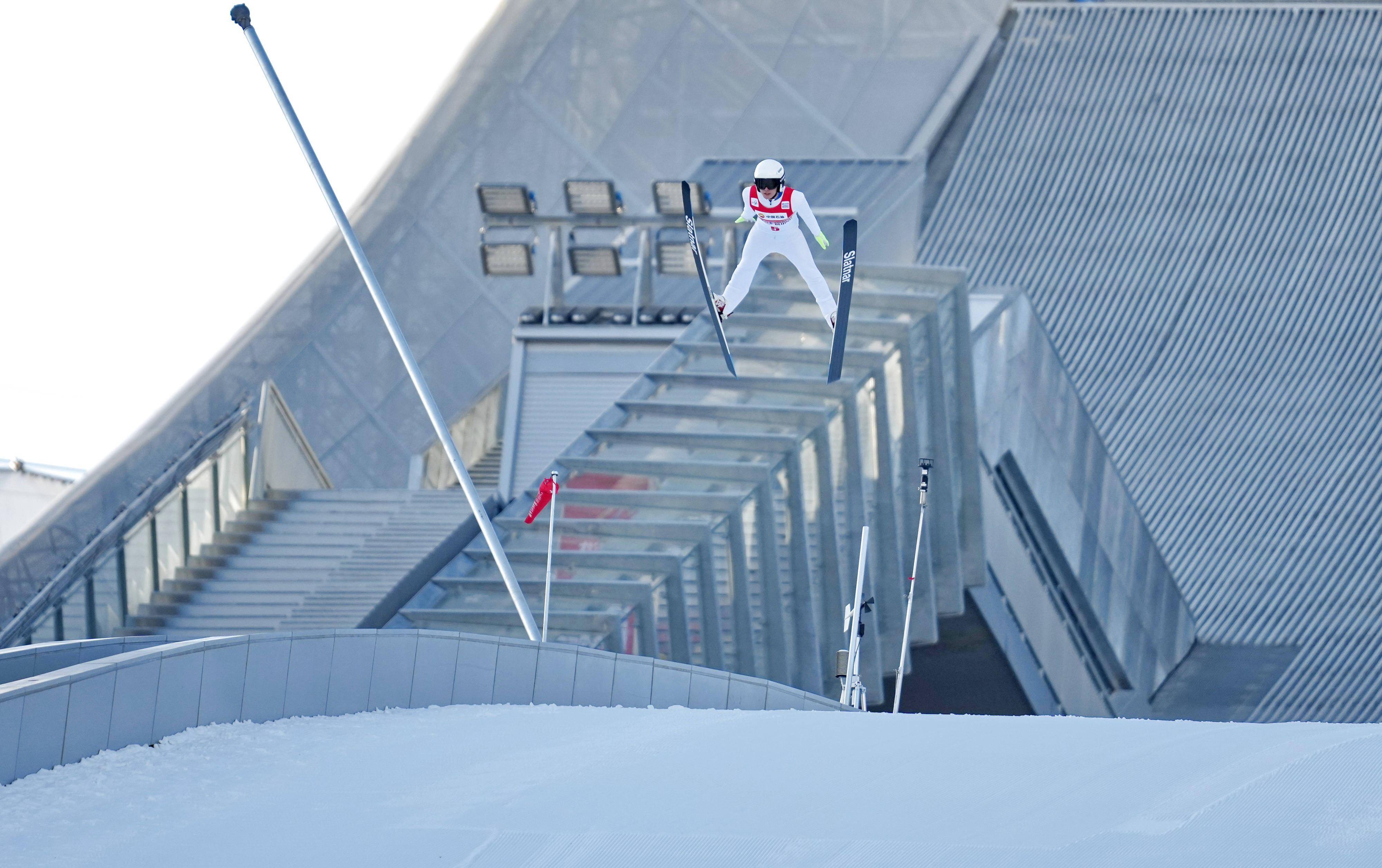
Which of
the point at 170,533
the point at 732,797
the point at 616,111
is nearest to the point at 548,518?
the point at 170,533

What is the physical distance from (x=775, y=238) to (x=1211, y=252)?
23686mm

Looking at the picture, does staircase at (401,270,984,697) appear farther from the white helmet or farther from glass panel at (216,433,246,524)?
the white helmet

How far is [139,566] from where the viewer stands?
43.6 ft

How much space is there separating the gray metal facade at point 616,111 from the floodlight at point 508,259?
369 inches

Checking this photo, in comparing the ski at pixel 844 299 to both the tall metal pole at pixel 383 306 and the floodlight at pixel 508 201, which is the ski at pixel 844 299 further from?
the floodlight at pixel 508 201

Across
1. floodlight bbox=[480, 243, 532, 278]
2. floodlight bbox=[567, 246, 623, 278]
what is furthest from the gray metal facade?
floodlight bbox=[480, 243, 532, 278]

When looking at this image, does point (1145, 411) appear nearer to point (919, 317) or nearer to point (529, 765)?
point (919, 317)

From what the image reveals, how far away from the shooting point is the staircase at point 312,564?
514 inches

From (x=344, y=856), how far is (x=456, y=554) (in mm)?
9270

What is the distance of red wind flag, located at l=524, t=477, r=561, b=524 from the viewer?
12.0 metres

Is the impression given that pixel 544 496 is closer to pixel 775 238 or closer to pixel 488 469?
pixel 775 238

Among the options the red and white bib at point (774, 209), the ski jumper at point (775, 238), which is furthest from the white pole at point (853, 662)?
the red and white bib at point (774, 209)

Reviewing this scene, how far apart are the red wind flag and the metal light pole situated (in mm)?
17

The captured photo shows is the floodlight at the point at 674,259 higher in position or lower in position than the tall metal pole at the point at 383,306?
higher
